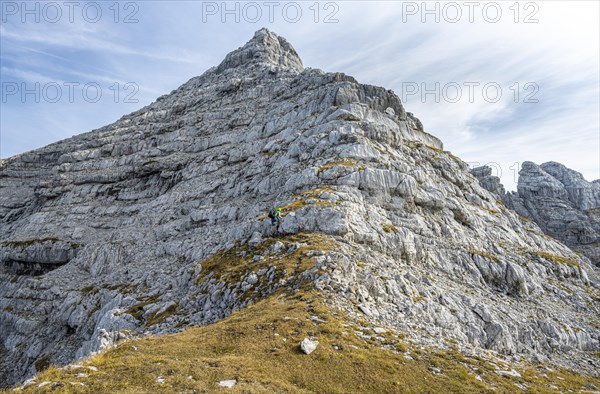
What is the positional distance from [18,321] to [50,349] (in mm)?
14752

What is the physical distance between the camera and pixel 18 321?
55.0 m

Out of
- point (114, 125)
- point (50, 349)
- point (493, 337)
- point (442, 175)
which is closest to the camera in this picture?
point (493, 337)

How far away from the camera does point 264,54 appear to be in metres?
144

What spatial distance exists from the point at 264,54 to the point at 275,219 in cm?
12429

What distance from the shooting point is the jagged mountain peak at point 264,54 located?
470 ft

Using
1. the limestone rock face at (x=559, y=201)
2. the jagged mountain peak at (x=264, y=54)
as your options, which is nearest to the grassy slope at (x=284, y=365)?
the limestone rock face at (x=559, y=201)

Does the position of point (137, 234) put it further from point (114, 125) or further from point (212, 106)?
point (114, 125)

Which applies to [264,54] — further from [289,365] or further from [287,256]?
[289,365]

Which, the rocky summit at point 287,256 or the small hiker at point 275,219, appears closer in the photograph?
the rocky summit at point 287,256

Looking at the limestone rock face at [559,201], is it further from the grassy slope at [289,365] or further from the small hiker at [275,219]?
the grassy slope at [289,365]

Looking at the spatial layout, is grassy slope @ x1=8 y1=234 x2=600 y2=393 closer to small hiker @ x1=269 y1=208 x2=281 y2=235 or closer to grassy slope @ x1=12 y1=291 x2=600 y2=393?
grassy slope @ x1=12 y1=291 x2=600 y2=393

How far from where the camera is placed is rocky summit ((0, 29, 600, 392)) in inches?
875

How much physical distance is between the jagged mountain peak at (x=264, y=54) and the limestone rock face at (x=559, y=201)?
325 feet

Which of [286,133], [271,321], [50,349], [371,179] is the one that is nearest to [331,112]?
[286,133]
